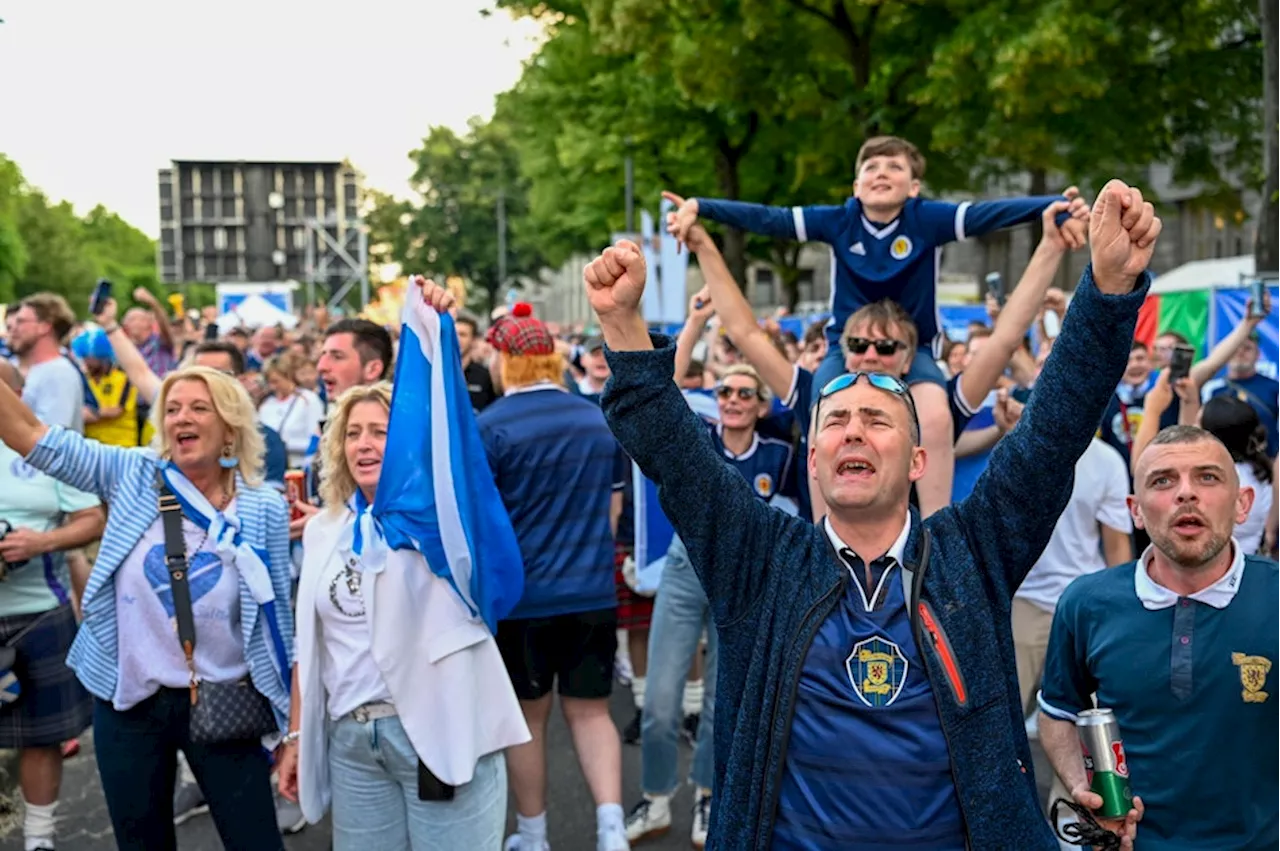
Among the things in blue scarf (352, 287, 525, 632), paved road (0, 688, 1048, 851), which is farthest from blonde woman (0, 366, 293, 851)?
paved road (0, 688, 1048, 851)

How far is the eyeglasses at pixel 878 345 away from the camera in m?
4.43

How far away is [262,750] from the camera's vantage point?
172 inches

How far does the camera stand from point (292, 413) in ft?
29.1

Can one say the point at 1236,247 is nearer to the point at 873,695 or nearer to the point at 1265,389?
the point at 1265,389

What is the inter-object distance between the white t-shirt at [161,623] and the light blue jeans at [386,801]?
48 cm

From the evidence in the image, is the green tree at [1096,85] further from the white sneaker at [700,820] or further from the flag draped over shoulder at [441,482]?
the flag draped over shoulder at [441,482]

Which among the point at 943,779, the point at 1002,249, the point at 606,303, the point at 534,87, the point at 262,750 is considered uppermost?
the point at 534,87

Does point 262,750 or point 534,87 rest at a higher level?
point 534,87

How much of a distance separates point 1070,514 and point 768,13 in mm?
13809

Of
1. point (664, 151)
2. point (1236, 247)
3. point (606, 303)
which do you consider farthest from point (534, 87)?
point (606, 303)

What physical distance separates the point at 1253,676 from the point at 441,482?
7.48 ft

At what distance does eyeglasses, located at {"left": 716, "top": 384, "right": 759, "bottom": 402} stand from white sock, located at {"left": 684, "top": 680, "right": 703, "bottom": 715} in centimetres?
206

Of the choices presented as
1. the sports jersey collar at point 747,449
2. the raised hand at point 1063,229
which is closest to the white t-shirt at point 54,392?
the sports jersey collar at point 747,449

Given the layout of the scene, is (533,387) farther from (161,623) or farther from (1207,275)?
(1207,275)
